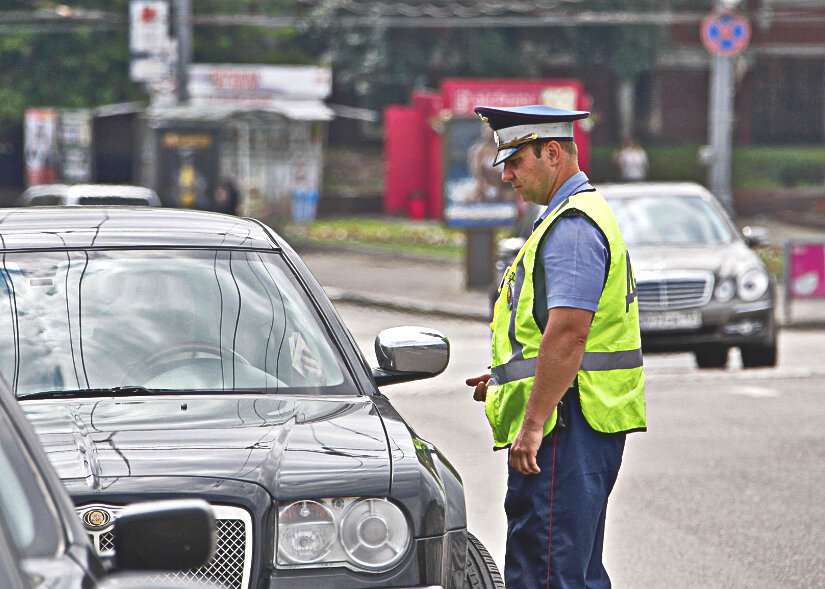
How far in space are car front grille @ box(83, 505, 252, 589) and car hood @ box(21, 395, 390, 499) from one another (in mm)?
98

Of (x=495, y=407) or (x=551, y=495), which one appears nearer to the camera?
(x=551, y=495)

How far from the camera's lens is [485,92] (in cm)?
3341

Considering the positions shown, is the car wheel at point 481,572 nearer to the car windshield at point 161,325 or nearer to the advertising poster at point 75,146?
the car windshield at point 161,325

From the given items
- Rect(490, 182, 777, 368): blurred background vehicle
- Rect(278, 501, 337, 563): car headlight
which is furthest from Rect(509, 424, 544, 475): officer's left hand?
Rect(490, 182, 777, 368): blurred background vehicle

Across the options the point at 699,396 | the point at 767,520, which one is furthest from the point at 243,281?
the point at 699,396

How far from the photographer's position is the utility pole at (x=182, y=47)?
28953mm

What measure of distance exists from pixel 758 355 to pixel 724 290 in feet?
2.56

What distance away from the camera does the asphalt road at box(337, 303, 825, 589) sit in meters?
6.80

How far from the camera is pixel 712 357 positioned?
45.2 ft

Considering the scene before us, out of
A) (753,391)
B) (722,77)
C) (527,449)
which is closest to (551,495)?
(527,449)

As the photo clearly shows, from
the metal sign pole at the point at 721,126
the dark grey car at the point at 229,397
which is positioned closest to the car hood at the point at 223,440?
the dark grey car at the point at 229,397

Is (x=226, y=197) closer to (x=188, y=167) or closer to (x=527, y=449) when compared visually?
(x=188, y=167)

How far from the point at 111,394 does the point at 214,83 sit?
3235cm

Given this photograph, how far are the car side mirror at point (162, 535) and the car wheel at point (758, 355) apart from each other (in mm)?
11079
